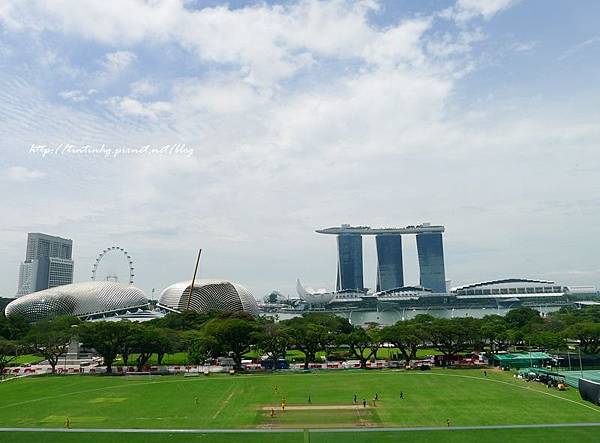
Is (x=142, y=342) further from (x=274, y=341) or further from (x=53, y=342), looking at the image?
(x=274, y=341)

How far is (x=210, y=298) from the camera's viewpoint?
143250 mm

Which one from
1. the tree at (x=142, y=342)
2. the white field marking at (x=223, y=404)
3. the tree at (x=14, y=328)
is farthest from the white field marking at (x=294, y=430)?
the tree at (x=14, y=328)

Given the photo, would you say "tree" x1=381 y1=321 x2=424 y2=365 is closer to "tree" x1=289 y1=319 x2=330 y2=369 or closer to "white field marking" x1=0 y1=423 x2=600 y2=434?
"tree" x1=289 y1=319 x2=330 y2=369

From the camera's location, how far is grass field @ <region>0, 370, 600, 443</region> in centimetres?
3241

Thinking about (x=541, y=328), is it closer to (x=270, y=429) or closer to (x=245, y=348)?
(x=245, y=348)

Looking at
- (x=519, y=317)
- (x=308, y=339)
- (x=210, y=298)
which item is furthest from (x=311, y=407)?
(x=210, y=298)

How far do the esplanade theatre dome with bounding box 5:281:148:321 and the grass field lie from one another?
7790 cm

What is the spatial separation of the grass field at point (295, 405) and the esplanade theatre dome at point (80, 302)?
256 feet

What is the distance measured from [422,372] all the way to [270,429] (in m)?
32.1

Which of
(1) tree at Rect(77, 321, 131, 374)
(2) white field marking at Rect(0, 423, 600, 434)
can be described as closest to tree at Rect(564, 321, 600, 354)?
(2) white field marking at Rect(0, 423, 600, 434)

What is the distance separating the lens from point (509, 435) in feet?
103

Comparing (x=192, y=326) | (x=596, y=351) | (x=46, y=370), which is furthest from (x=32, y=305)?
(x=596, y=351)

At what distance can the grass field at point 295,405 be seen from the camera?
32.4 metres

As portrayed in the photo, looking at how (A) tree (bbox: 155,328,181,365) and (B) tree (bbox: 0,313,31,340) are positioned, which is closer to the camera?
(A) tree (bbox: 155,328,181,365)
